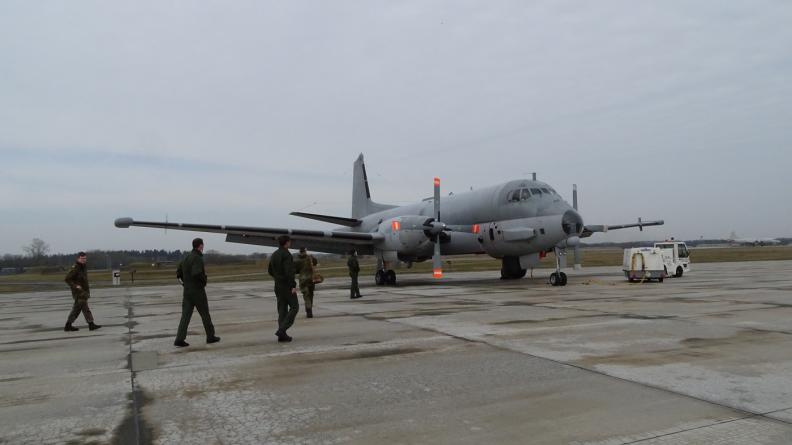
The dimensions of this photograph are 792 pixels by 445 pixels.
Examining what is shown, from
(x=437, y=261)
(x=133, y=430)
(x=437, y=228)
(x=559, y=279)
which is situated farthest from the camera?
(x=437, y=228)

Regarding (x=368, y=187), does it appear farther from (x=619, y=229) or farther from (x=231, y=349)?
(x=231, y=349)

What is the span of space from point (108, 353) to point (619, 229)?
1155 inches

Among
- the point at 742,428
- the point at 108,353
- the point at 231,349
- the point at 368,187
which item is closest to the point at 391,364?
the point at 231,349

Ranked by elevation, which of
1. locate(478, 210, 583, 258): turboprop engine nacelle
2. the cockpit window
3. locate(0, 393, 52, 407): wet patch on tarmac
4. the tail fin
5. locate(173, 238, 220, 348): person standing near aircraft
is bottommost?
locate(0, 393, 52, 407): wet patch on tarmac

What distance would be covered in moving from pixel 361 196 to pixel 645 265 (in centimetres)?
1805

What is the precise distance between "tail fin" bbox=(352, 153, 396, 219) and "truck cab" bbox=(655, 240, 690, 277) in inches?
621

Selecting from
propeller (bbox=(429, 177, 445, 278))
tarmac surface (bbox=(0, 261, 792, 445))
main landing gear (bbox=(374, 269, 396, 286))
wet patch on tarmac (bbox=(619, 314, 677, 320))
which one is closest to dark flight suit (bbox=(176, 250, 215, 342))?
tarmac surface (bbox=(0, 261, 792, 445))

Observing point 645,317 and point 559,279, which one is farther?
point 559,279

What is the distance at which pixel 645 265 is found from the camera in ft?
72.3

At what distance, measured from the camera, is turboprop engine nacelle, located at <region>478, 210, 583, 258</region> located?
20.8m

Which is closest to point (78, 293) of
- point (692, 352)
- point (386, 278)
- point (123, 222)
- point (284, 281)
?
point (284, 281)

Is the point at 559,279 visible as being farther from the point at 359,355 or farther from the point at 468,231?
the point at 359,355

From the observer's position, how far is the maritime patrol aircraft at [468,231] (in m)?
21.4

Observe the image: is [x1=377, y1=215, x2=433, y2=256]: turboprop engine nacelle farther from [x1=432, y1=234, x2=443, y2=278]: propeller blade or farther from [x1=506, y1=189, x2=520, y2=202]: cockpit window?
[x1=506, y1=189, x2=520, y2=202]: cockpit window
